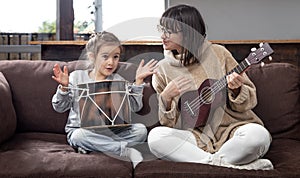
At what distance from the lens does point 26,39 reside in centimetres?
361

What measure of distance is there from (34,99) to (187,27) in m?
0.87

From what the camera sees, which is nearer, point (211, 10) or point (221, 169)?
point (221, 169)

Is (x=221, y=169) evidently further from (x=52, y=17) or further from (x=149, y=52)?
(x=52, y=17)

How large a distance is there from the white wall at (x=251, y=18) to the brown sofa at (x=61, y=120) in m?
1.36

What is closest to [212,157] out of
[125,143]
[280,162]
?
[280,162]

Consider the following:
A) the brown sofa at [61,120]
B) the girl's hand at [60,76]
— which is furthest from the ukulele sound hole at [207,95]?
the girl's hand at [60,76]

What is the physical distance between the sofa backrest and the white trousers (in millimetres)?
500

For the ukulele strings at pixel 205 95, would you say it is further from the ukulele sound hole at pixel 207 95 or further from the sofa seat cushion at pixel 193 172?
the sofa seat cushion at pixel 193 172

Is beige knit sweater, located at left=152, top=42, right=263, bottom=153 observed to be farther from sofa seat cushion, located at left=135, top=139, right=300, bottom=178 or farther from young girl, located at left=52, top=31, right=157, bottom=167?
sofa seat cushion, located at left=135, top=139, right=300, bottom=178

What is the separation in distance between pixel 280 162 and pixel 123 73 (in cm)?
94

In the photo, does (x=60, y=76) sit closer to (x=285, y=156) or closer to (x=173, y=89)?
(x=173, y=89)

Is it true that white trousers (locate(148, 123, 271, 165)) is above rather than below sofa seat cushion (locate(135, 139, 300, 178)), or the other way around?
above

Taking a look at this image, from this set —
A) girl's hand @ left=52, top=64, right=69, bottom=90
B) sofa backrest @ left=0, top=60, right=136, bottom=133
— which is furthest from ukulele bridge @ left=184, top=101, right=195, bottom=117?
girl's hand @ left=52, top=64, right=69, bottom=90

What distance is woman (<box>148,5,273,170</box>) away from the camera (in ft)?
5.93
